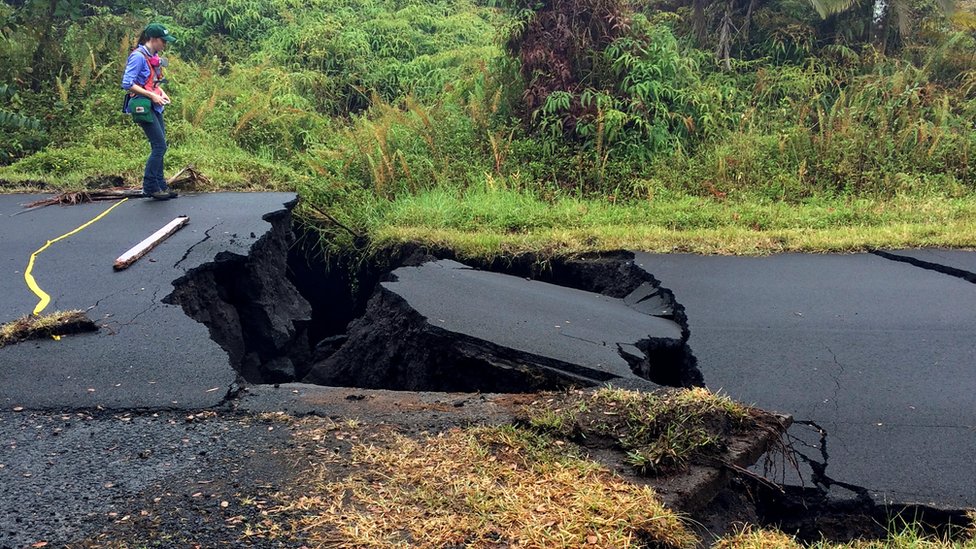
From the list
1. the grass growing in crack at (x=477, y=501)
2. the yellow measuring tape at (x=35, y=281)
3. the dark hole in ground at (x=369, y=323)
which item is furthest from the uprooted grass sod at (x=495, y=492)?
the yellow measuring tape at (x=35, y=281)

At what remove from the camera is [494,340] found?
5082mm

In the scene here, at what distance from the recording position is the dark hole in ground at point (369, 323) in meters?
5.04

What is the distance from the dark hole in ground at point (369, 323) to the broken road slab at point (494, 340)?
11mm

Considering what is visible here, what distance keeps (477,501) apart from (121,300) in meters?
3.58

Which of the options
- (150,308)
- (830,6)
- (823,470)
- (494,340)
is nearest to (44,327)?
(150,308)

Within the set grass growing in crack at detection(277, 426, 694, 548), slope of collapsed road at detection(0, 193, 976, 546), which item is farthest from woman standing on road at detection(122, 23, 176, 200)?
grass growing in crack at detection(277, 426, 694, 548)

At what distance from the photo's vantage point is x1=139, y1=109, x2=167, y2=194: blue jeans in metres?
8.46

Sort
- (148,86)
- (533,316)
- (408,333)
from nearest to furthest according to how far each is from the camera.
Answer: (408,333) < (533,316) < (148,86)

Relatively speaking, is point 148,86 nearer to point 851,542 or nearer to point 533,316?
point 533,316

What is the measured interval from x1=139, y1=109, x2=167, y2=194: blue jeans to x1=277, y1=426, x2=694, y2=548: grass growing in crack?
6.06 m

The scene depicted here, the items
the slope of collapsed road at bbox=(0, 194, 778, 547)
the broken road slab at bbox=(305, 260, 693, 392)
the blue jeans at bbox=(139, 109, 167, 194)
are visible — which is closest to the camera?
the slope of collapsed road at bbox=(0, 194, 778, 547)

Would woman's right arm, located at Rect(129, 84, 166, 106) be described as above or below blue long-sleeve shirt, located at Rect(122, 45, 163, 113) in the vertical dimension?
below

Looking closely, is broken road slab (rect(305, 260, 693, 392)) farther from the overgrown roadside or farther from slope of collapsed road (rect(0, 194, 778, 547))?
the overgrown roadside

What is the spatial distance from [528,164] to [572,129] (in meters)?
0.74
